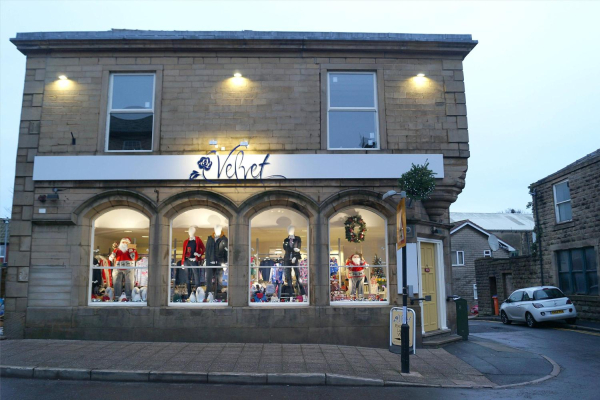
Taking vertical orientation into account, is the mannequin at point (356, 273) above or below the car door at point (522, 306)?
above

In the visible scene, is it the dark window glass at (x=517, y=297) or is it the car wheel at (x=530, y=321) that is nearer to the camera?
the car wheel at (x=530, y=321)

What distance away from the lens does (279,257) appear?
41.3 ft

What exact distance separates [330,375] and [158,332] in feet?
16.8

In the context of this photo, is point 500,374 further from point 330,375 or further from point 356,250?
point 356,250

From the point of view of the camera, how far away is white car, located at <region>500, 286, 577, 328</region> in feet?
59.7

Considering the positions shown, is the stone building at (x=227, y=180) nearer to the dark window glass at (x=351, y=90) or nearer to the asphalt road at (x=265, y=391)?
the dark window glass at (x=351, y=90)

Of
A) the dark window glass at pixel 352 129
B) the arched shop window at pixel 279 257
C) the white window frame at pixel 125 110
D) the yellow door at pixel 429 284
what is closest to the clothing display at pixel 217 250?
the arched shop window at pixel 279 257

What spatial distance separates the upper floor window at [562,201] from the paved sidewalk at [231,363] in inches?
532

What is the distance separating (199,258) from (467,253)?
33.2m

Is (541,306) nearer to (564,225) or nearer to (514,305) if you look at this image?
(514,305)

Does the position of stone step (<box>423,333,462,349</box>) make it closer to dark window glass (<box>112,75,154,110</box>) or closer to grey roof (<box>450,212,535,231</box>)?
dark window glass (<box>112,75,154,110</box>)

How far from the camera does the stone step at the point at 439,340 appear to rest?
12156mm

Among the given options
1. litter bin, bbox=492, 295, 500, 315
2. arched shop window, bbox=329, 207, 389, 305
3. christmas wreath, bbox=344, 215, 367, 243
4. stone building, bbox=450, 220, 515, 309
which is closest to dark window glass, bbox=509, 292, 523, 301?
litter bin, bbox=492, 295, 500, 315

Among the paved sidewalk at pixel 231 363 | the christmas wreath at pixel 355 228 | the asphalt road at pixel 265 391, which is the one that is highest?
the christmas wreath at pixel 355 228
